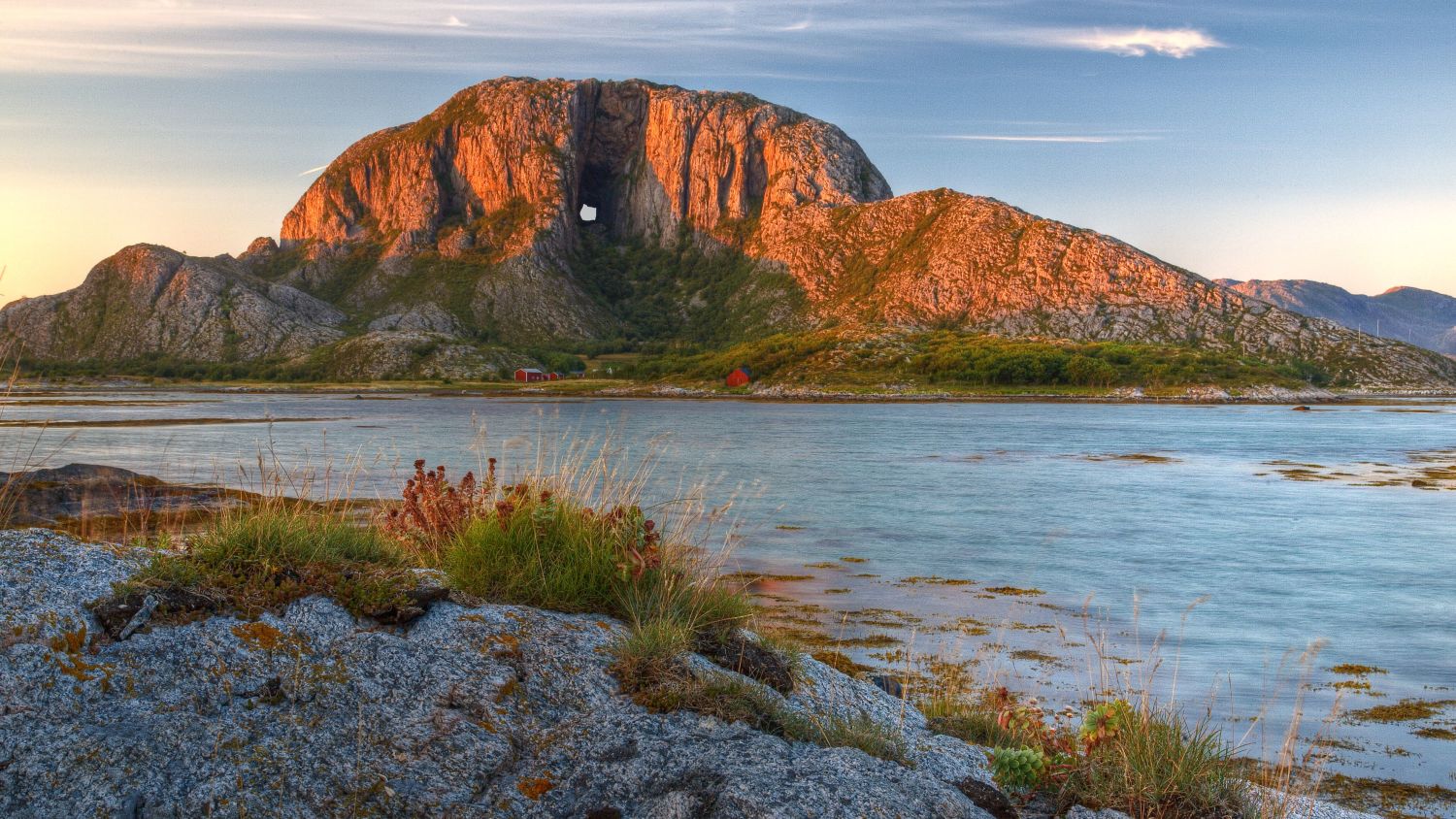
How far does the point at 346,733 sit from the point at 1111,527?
23.0m

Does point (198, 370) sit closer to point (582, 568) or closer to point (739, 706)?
point (582, 568)

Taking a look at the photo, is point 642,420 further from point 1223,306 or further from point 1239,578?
point 1223,306

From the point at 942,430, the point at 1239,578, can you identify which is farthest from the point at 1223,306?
the point at 1239,578

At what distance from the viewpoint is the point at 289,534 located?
637 cm

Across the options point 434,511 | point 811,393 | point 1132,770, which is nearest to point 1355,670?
point 1132,770

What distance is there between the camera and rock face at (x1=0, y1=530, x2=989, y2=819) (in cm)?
445

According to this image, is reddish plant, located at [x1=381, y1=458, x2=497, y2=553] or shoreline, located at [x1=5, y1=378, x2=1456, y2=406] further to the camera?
shoreline, located at [x1=5, y1=378, x2=1456, y2=406]

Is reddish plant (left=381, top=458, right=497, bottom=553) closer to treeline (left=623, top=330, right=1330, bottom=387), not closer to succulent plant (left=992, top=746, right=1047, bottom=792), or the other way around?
succulent plant (left=992, top=746, right=1047, bottom=792)

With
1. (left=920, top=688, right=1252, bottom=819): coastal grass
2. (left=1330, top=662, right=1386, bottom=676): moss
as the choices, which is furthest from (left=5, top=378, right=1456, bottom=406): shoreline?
(left=920, top=688, right=1252, bottom=819): coastal grass

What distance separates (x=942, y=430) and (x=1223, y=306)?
12973 cm

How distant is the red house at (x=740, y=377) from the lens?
150m

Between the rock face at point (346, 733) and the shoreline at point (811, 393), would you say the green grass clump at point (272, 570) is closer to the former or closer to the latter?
the rock face at point (346, 733)

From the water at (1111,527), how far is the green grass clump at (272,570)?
2756 millimetres

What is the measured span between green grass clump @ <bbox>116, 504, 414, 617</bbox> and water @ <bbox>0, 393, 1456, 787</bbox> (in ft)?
9.04
